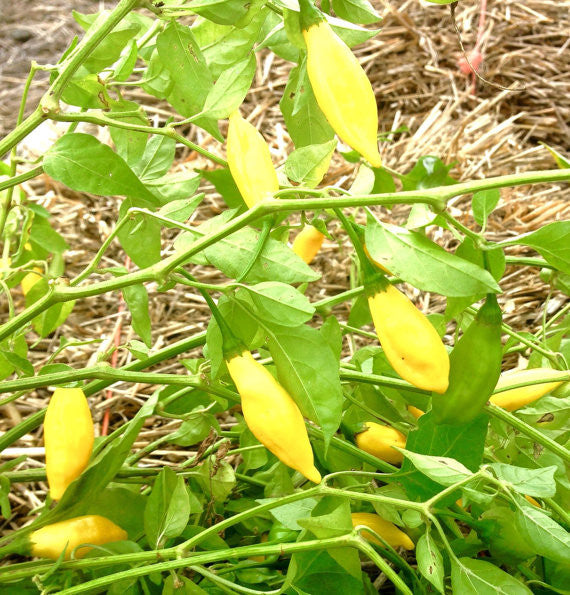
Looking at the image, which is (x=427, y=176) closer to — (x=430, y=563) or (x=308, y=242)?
(x=308, y=242)

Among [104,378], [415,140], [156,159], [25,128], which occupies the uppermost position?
[25,128]

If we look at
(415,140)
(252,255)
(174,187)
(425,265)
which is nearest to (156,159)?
(174,187)

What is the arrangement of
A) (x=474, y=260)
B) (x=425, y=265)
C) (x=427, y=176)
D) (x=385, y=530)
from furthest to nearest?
1. (x=427, y=176)
2. (x=385, y=530)
3. (x=474, y=260)
4. (x=425, y=265)

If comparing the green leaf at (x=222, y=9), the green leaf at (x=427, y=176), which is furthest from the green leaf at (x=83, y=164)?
the green leaf at (x=427, y=176)

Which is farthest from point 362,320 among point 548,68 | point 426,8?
point 426,8

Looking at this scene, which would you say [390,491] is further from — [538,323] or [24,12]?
[24,12]
